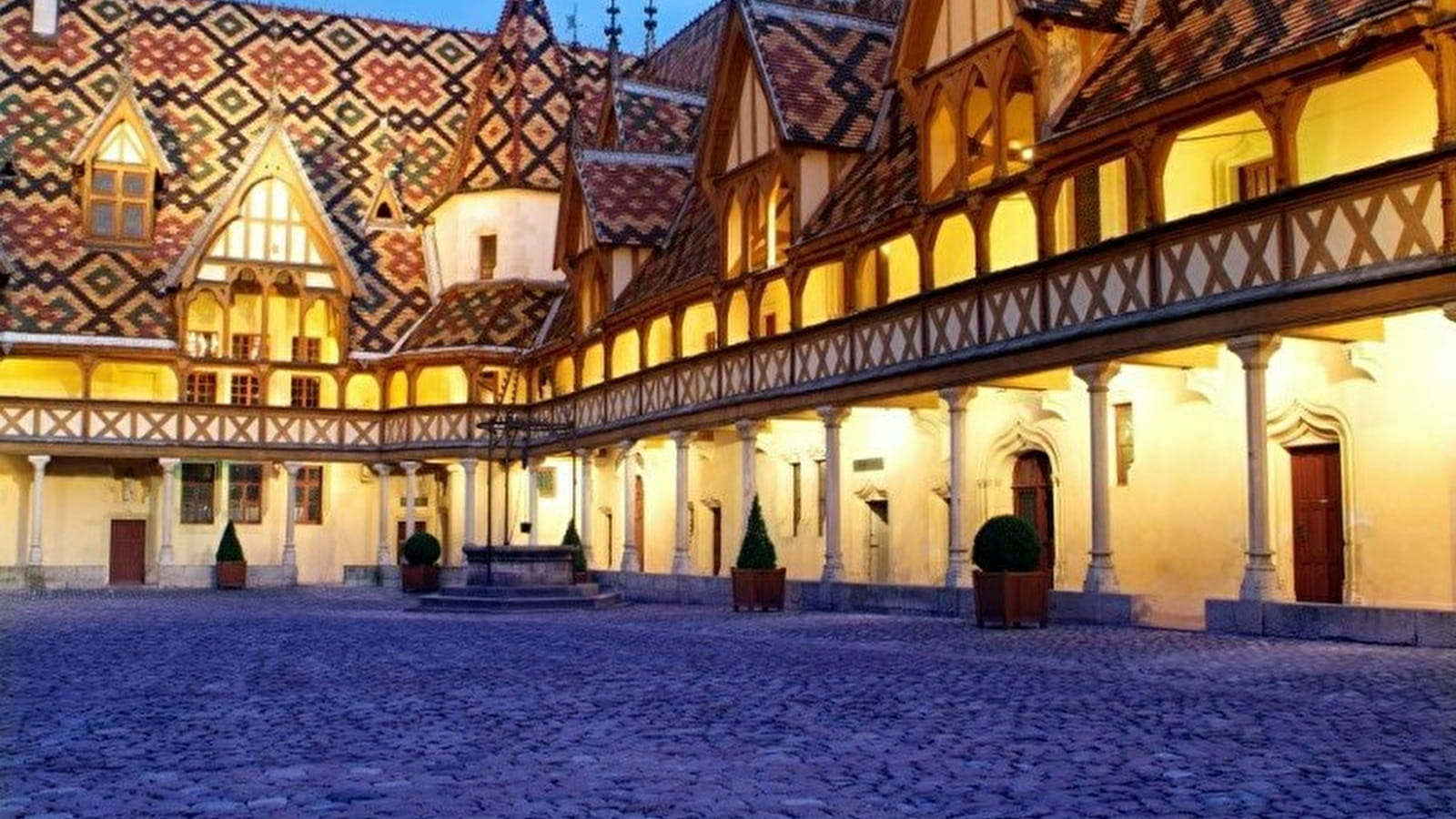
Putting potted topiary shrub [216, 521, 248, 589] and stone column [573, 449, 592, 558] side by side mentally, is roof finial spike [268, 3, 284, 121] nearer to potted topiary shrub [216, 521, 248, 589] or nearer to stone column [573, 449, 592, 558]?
potted topiary shrub [216, 521, 248, 589]

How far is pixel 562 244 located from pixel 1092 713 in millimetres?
32355

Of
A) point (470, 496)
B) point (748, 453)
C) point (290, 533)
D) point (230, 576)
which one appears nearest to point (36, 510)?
point (230, 576)

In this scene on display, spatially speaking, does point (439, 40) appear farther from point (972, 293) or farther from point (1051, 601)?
point (1051, 601)

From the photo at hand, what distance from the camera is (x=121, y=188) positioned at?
44.8 m

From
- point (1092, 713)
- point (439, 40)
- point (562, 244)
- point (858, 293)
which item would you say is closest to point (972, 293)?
point (858, 293)

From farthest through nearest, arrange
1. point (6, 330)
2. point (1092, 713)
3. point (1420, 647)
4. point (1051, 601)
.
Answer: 1. point (6, 330)
2. point (1051, 601)
3. point (1420, 647)
4. point (1092, 713)

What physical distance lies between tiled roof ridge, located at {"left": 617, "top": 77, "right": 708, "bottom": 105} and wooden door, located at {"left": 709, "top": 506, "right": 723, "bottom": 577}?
39.0ft

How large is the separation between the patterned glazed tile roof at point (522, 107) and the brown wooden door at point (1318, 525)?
96.1 ft

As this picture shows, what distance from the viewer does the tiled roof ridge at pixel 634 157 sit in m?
39.2

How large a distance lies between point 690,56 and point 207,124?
49.6 ft

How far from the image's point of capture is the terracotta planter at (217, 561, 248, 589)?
39.9 meters

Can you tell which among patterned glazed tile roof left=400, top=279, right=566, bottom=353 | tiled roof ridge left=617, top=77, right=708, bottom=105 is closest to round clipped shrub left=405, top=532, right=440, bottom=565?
patterned glazed tile roof left=400, top=279, right=566, bottom=353

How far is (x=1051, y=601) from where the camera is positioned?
67.9 feet

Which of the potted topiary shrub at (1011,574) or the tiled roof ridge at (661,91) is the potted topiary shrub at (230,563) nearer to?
the tiled roof ridge at (661,91)
